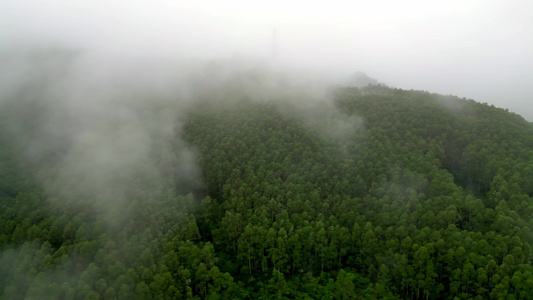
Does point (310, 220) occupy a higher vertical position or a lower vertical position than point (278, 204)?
lower

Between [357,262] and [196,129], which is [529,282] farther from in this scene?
[196,129]

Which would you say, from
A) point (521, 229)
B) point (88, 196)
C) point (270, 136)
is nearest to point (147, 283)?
point (88, 196)

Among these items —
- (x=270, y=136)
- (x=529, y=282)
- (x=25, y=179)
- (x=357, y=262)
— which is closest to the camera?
(x=529, y=282)

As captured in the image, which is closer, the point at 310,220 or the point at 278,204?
the point at 310,220

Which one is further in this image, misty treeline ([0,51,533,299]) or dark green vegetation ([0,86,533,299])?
misty treeline ([0,51,533,299])

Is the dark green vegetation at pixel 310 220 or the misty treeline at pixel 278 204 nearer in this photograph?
the dark green vegetation at pixel 310 220
